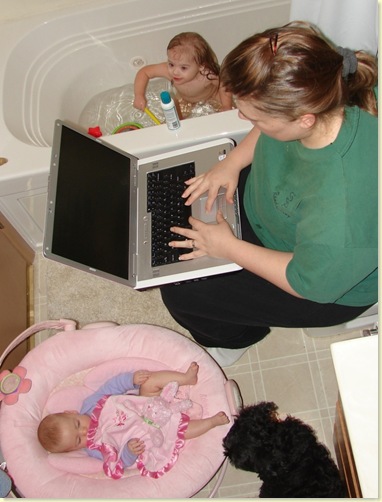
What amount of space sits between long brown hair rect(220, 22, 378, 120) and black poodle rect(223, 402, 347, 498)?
723 mm

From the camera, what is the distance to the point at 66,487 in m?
1.45

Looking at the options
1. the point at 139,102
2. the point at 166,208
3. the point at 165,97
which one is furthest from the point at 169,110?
the point at 139,102

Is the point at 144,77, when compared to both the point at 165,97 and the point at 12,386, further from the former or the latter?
the point at 12,386

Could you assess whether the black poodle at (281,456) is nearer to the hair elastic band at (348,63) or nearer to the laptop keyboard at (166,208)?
the laptop keyboard at (166,208)

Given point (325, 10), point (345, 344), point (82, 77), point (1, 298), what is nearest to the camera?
point (345, 344)

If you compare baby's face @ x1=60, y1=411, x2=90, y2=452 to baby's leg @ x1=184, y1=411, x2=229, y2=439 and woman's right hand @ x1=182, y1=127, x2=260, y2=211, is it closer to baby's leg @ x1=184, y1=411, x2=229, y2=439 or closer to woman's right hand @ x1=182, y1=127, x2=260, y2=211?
baby's leg @ x1=184, y1=411, x2=229, y2=439

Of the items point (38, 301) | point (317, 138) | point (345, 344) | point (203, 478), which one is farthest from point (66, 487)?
point (317, 138)

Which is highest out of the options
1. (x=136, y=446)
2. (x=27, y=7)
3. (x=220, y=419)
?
(x=27, y=7)

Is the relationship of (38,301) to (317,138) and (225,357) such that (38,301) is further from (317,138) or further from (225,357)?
(317,138)

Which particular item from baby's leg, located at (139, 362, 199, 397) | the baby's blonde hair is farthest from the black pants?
the baby's blonde hair

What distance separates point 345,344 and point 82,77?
5.47ft

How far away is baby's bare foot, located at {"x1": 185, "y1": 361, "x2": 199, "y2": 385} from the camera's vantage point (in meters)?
1.54

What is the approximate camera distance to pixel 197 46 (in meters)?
1.86

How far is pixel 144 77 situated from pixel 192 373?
1.19m
